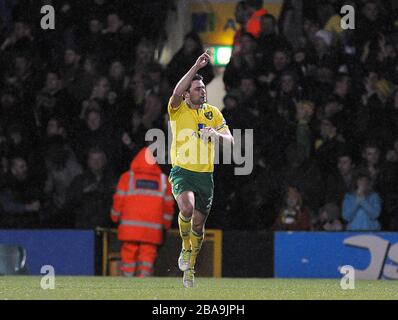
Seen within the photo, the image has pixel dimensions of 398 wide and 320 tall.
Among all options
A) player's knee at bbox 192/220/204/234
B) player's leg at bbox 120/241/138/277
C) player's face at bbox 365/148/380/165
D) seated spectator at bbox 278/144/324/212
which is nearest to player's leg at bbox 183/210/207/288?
player's knee at bbox 192/220/204/234

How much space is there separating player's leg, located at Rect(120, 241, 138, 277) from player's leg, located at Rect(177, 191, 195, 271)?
377 centimetres

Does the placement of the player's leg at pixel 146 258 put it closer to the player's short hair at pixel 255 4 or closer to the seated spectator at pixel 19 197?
the seated spectator at pixel 19 197

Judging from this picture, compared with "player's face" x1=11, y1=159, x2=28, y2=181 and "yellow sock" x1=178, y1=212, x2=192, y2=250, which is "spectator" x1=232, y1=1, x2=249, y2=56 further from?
"yellow sock" x1=178, y1=212, x2=192, y2=250

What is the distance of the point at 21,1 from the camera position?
22203 mm

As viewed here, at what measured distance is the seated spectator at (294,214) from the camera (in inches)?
735

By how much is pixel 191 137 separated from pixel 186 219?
2.98ft

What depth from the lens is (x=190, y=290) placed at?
14.4m

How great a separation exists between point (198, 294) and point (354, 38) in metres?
8.13

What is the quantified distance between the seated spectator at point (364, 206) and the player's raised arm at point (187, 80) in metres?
4.70

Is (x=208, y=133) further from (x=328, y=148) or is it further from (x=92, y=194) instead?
(x=328, y=148)

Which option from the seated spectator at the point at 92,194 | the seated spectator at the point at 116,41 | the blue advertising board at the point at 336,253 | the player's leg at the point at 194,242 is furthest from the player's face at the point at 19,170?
the player's leg at the point at 194,242

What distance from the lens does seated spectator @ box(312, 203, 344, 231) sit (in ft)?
61.7

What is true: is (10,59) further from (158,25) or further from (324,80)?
(324,80)

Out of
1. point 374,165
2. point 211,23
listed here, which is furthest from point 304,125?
point 211,23
